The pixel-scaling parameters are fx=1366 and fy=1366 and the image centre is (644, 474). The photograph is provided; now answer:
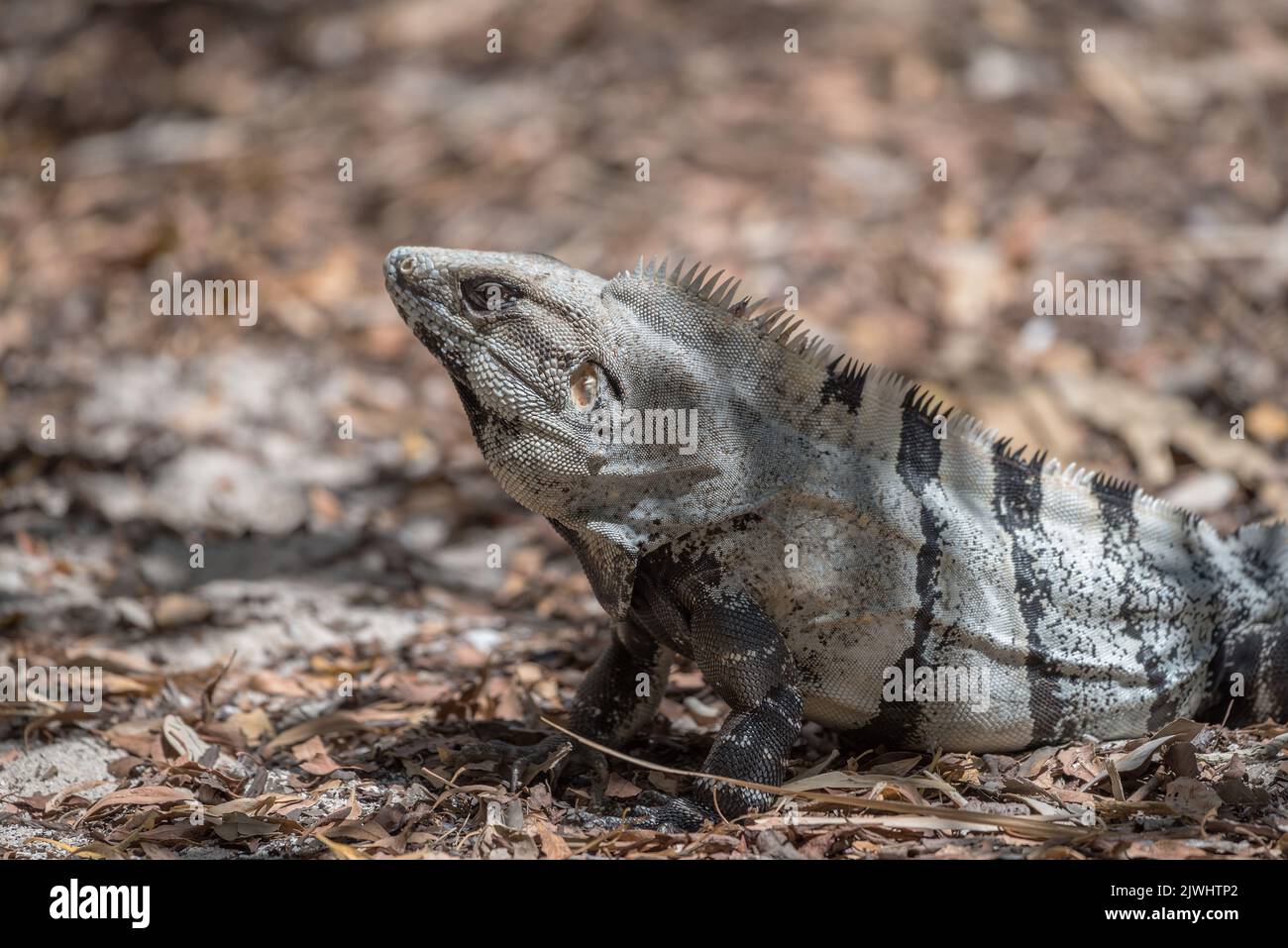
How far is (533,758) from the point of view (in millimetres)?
5645

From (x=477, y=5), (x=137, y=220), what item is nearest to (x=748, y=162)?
(x=477, y=5)

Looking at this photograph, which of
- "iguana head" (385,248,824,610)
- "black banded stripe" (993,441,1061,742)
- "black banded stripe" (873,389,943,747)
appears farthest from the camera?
"black banded stripe" (993,441,1061,742)

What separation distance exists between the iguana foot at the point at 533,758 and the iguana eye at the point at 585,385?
142 centimetres

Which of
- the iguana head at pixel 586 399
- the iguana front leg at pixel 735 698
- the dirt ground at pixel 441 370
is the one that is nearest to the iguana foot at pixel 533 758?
the dirt ground at pixel 441 370

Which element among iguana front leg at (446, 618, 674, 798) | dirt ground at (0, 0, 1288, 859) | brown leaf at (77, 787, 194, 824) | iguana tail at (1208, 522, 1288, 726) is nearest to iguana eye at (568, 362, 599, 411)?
iguana front leg at (446, 618, 674, 798)

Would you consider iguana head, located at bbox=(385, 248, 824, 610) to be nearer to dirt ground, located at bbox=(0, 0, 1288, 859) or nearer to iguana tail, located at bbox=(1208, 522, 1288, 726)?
dirt ground, located at bbox=(0, 0, 1288, 859)

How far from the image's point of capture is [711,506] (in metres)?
5.06

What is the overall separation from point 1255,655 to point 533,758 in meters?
3.02

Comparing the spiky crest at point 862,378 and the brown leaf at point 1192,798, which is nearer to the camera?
the brown leaf at point 1192,798

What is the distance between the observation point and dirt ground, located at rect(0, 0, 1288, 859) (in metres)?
5.28

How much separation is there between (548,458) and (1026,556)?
1.93 m

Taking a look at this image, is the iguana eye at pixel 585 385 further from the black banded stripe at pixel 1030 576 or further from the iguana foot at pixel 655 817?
the black banded stripe at pixel 1030 576

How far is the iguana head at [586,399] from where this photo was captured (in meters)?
5.02

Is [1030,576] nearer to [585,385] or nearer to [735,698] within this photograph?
[735,698]
